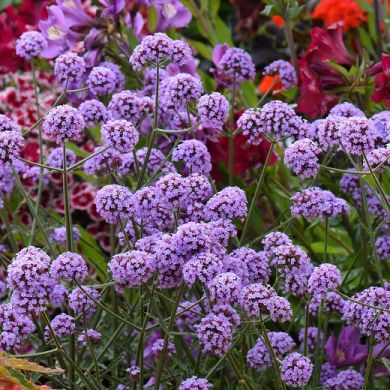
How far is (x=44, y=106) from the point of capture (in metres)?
2.37

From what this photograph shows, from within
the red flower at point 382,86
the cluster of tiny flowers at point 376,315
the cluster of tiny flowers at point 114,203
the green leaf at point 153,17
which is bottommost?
the cluster of tiny flowers at point 376,315

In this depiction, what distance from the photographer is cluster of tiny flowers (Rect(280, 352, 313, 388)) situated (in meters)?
1.05

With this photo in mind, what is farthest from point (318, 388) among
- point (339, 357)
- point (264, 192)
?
point (264, 192)

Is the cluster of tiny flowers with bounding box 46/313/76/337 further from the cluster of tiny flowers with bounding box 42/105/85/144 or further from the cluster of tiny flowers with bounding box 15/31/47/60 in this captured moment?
the cluster of tiny flowers with bounding box 15/31/47/60

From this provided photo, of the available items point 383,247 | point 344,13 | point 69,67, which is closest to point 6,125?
point 69,67

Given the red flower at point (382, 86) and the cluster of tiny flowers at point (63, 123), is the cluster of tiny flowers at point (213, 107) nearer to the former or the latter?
→ the cluster of tiny flowers at point (63, 123)

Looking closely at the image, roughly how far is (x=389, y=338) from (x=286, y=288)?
13 centimetres

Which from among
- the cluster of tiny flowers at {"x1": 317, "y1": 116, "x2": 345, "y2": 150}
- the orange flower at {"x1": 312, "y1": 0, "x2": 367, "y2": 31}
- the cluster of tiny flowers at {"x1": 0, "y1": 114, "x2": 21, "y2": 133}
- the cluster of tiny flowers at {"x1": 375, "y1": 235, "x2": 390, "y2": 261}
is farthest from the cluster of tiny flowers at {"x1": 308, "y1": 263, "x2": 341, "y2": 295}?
the orange flower at {"x1": 312, "y1": 0, "x2": 367, "y2": 31}

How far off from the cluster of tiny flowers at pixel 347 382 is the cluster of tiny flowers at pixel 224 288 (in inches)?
11.3

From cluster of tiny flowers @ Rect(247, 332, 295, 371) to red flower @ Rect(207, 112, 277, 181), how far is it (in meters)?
0.47

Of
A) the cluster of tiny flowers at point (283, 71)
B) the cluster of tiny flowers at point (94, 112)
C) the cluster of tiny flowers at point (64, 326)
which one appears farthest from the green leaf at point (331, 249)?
the cluster of tiny flowers at point (64, 326)

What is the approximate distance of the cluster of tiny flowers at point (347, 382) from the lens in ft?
3.96

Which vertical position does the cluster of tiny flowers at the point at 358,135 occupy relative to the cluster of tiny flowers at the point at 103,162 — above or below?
above

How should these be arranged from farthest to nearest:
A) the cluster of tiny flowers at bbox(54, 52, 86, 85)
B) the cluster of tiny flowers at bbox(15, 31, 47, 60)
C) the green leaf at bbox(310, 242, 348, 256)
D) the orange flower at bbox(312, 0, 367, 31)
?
the orange flower at bbox(312, 0, 367, 31) < the green leaf at bbox(310, 242, 348, 256) < the cluster of tiny flowers at bbox(15, 31, 47, 60) < the cluster of tiny flowers at bbox(54, 52, 86, 85)
